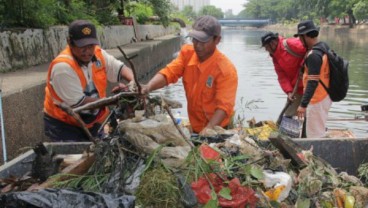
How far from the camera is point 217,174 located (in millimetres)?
2438

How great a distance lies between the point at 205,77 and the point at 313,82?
5.72ft

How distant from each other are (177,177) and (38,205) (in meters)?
0.70

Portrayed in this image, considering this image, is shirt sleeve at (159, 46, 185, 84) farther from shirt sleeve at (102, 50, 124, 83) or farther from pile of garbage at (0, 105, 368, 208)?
pile of garbage at (0, 105, 368, 208)

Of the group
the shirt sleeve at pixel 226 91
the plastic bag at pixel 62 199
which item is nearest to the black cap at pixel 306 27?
the shirt sleeve at pixel 226 91

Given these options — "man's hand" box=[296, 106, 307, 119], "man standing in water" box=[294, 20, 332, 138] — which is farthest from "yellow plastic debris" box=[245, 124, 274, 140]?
"man standing in water" box=[294, 20, 332, 138]

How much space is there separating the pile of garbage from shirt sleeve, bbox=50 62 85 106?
1096 mm

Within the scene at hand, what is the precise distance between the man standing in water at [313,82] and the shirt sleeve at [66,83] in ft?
8.70

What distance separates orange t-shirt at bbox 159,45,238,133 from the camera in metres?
3.82

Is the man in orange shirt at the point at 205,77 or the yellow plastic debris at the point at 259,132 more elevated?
the man in orange shirt at the point at 205,77

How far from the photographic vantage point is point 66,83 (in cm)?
362

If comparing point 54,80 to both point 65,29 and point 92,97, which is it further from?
point 65,29

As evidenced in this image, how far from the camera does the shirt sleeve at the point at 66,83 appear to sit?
362 centimetres

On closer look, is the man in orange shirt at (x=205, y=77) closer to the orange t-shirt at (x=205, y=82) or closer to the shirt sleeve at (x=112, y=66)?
the orange t-shirt at (x=205, y=82)

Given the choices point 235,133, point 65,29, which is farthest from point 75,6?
point 235,133
